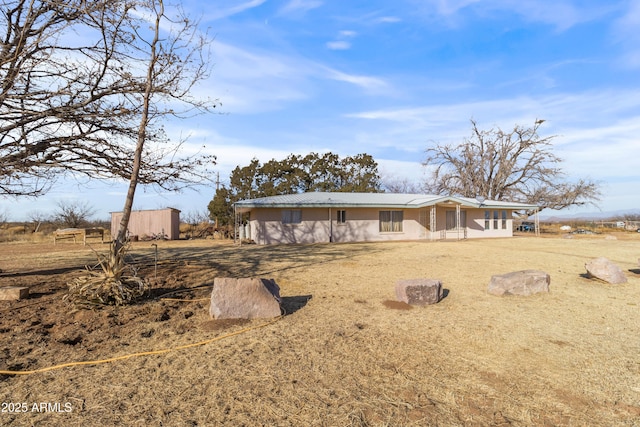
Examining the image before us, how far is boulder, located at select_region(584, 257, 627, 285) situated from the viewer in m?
8.82

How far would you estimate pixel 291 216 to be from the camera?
22.0 meters

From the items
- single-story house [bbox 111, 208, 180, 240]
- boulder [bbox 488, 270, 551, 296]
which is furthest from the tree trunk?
single-story house [bbox 111, 208, 180, 240]

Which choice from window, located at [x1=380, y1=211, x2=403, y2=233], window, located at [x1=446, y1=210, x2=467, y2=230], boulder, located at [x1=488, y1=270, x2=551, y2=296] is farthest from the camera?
window, located at [x1=446, y1=210, x2=467, y2=230]

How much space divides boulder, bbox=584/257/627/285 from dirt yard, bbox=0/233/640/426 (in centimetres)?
138

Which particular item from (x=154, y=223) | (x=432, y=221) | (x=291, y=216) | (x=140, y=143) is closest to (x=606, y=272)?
(x=140, y=143)

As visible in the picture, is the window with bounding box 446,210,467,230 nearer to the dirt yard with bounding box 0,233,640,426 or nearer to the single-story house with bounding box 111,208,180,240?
the dirt yard with bounding box 0,233,640,426

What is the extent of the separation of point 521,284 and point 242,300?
18.1 feet

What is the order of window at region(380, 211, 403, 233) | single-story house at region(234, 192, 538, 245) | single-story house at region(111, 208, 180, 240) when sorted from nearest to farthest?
single-story house at region(234, 192, 538, 245), window at region(380, 211, 403, 233), single-story house at region(111, 208, 180, 240)

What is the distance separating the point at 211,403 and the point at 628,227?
51.6 meters

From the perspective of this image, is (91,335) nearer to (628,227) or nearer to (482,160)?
(482,160)

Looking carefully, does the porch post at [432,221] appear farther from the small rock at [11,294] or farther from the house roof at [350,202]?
the small rock at [11,294]

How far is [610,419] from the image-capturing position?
3.08 m

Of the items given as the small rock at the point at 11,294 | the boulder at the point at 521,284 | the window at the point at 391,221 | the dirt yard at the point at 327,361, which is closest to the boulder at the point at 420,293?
the dirt yard at the point at 327,361

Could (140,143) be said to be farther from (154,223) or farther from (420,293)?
(154,223)
